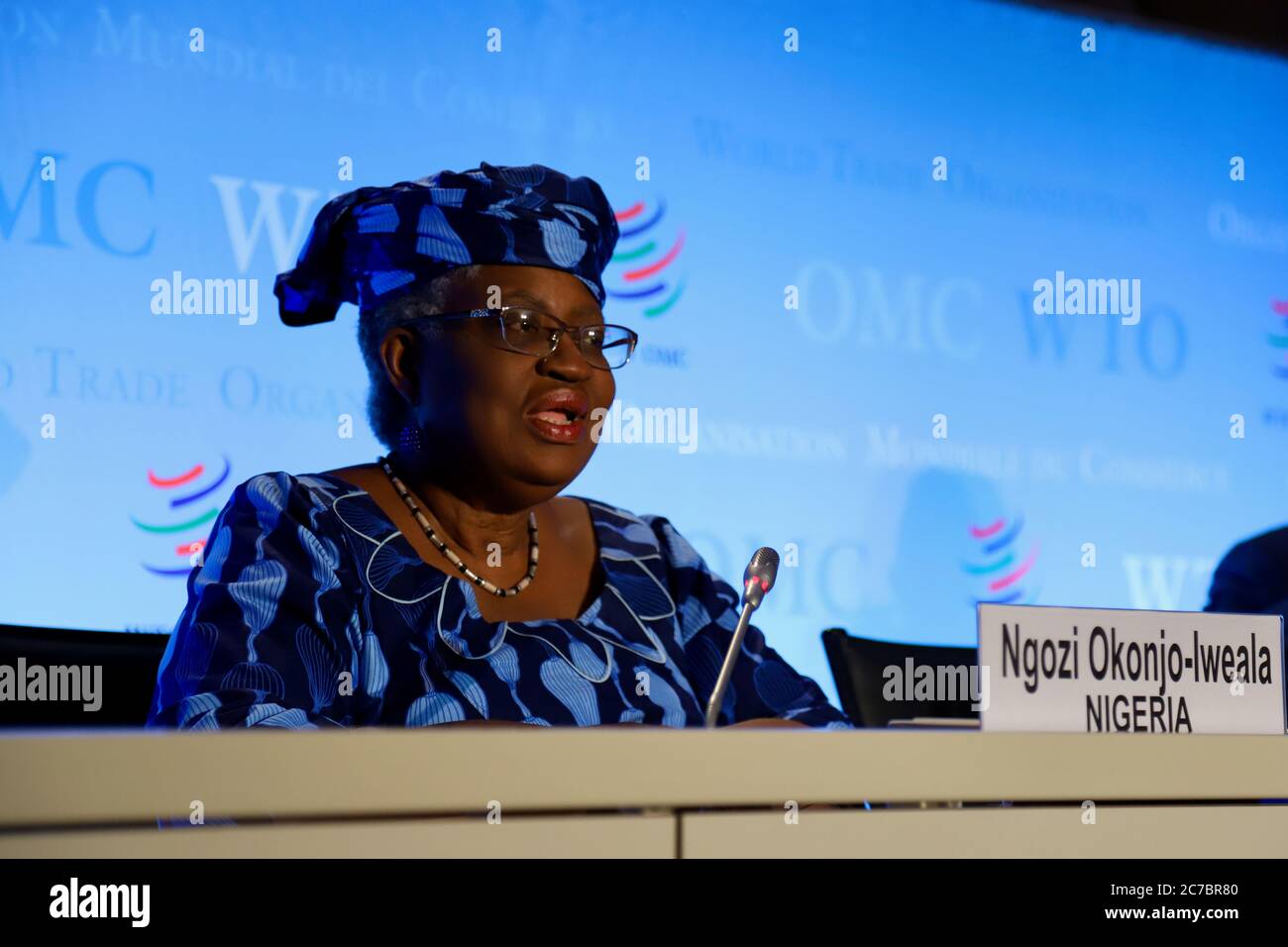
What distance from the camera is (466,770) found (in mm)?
689

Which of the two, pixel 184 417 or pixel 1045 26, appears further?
pixel 1045 26

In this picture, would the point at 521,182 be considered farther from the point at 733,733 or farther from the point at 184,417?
the point at 184,417

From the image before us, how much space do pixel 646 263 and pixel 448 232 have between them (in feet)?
4.64

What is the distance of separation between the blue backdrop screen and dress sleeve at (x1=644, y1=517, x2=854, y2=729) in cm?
113

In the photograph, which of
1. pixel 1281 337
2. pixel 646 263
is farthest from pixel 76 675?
pixel 1281 337

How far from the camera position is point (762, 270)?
3078 millimetres

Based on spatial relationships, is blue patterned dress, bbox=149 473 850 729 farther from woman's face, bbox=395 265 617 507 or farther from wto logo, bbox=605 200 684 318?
wto logo, bbox=605 200 684 318

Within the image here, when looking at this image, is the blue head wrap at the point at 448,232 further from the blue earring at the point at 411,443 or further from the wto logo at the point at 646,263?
the wto logo at the point at 646,263

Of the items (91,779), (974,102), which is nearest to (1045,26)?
(974,102)

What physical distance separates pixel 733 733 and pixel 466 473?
0.87 metres

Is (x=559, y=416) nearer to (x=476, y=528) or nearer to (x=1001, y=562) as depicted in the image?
(x=476, y=528)

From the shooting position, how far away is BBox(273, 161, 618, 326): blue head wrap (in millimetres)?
1560

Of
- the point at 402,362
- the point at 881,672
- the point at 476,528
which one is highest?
the point at 402,362

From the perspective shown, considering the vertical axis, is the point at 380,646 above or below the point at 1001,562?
below
